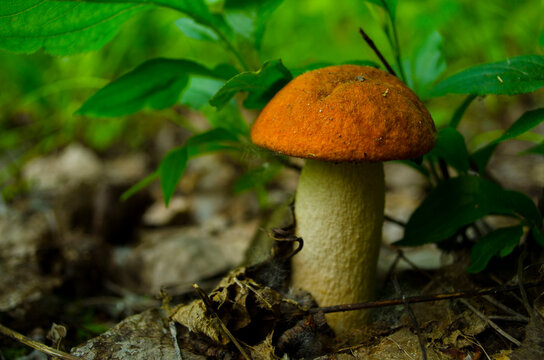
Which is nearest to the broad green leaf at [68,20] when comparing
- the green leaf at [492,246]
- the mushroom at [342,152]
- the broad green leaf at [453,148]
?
the mushroom at [342,152]

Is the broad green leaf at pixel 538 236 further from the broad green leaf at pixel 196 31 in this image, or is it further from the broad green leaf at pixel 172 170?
the broad green leaf at pixel 196 31

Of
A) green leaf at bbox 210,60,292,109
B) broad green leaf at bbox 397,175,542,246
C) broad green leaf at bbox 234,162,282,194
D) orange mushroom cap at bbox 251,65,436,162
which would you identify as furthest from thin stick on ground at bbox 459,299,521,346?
green leaf at bbox 210,60,292,109

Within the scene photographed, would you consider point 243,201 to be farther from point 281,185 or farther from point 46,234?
point 46,234

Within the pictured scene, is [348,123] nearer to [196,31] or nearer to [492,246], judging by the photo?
[492,246]

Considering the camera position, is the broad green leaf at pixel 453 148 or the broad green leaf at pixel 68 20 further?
the broad green leaf at pixel 453 148

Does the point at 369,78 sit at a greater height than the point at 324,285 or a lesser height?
greater

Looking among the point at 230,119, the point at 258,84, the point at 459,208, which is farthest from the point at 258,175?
the point at 459,208

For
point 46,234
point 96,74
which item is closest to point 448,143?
point 46,234
